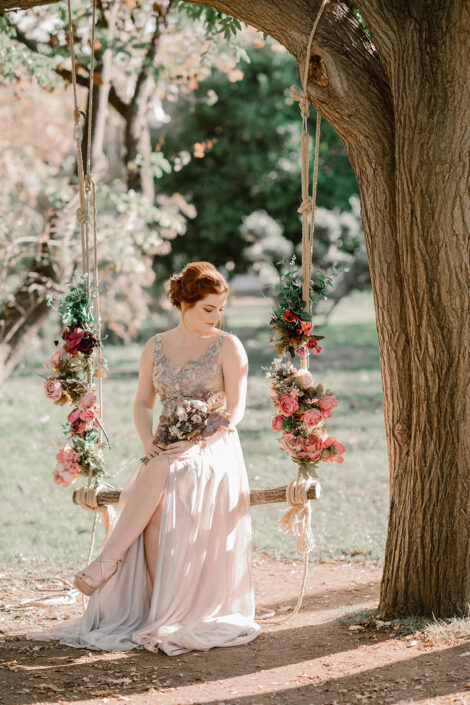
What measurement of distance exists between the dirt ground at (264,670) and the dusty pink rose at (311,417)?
108 centimetres

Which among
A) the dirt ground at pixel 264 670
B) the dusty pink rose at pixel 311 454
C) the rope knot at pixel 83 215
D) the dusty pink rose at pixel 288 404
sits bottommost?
the dirt ground at pixel 264 670

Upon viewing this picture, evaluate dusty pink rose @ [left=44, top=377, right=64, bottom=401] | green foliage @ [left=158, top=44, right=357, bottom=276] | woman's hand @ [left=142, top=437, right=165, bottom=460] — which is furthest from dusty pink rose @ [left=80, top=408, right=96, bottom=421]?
green foliage @ [left=158, top=44, right=357, bottom=276]

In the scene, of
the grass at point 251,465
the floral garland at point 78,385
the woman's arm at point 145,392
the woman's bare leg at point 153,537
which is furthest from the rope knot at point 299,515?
the grass at point 251,465

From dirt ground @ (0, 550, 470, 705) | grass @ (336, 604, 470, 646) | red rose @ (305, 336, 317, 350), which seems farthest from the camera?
red rose @ (305, 336, 317, 350)

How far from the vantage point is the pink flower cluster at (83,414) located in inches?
189

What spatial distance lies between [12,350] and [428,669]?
6.27 meters

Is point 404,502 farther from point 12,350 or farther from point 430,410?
point 12,350

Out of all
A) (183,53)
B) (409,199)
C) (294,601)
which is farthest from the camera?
(183,53)

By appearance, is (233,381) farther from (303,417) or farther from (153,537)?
(153,537)

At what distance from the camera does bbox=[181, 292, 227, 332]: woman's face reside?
4.58m

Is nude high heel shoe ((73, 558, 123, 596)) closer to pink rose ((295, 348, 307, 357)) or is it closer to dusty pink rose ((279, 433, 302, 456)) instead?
dusty pink rose ((279, 433, 302, 456))

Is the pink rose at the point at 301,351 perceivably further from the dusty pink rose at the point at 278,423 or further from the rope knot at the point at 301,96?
the rope knot at the point at 301,96

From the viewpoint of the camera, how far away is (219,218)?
16.0 meters

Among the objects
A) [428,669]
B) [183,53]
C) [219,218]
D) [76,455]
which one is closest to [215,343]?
[76,455]
